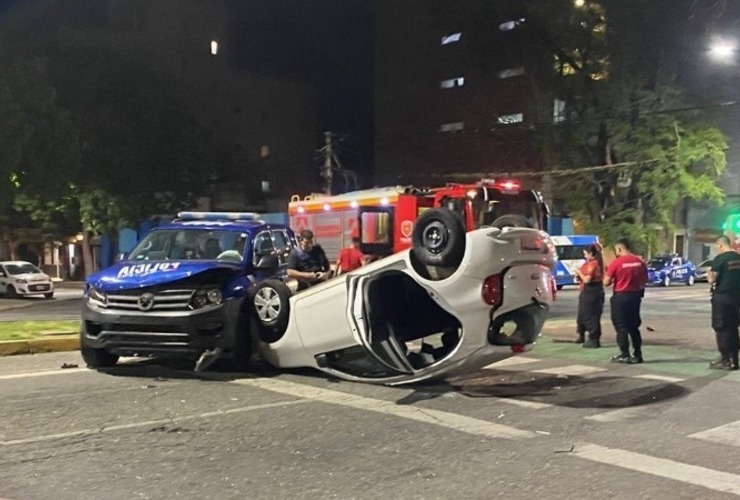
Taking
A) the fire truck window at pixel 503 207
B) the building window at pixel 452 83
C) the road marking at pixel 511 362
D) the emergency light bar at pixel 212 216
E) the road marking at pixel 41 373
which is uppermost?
the building window at pixel 452 83

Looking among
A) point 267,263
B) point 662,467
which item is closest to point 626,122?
point 267,263

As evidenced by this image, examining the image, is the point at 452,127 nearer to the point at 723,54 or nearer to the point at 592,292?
the point at 723,54

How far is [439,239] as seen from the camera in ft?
26.0

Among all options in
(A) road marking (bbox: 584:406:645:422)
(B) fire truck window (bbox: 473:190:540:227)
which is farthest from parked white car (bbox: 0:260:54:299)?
(A) road marking (bbox: 584:406:645:422)

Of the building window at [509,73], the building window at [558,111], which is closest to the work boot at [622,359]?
the building window at [558,111]

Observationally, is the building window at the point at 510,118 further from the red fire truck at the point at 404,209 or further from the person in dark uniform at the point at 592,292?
the person in dark uniform at the point at 592,292

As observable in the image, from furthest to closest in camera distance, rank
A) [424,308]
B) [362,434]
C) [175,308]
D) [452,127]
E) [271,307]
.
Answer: [452,127] < [424,308] < [271,307] < [175,308] < [362,434]

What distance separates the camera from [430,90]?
52625mm

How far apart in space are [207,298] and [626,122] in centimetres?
2879

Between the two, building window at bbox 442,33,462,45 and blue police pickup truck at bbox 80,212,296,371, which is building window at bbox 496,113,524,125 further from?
blue police pickup truck at bbox 80,212,296,371

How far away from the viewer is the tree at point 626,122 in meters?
32.8

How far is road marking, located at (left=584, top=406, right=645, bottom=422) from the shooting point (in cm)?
738

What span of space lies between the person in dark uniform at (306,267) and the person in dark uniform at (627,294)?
162 inches

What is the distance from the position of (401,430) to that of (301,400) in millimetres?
1536
